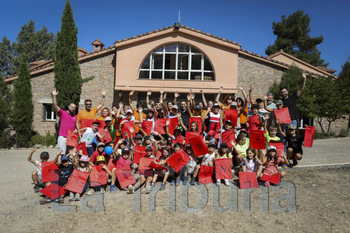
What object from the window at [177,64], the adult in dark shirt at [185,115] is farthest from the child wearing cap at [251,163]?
the window at [177,64]

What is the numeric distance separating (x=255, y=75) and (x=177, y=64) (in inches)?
217

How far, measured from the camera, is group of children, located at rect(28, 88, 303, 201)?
19.1 ft

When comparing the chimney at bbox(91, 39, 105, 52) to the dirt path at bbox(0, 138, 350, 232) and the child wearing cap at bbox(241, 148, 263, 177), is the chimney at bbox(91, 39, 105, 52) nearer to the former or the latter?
the dirt path at bbox(0, 138, 350, 232)

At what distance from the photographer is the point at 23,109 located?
1419 cm

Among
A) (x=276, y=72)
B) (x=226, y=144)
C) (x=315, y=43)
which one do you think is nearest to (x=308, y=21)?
(x=315, y=43)

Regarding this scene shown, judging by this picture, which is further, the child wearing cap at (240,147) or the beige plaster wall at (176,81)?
the beige plaster wall at (176,81)

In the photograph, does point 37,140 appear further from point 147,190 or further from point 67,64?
point 147,190

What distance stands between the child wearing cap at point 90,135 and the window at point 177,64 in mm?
10457

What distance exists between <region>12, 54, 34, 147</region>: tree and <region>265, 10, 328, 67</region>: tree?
37.0m

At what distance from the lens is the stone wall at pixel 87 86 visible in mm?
16500

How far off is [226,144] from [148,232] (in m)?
2.86

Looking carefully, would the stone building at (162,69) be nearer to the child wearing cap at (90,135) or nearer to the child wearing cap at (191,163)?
the child wearing cap at (90,135)

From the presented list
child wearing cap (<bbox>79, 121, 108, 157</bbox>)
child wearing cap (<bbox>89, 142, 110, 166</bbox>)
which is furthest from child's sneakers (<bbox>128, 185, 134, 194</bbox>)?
child wearing cap (<bbox>79, 121, 108, 157</bbox>)

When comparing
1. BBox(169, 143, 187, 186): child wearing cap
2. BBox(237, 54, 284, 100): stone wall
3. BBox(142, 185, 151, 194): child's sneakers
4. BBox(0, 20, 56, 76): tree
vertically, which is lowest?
BBox(142, 185, 151, 194): child's sneakers
